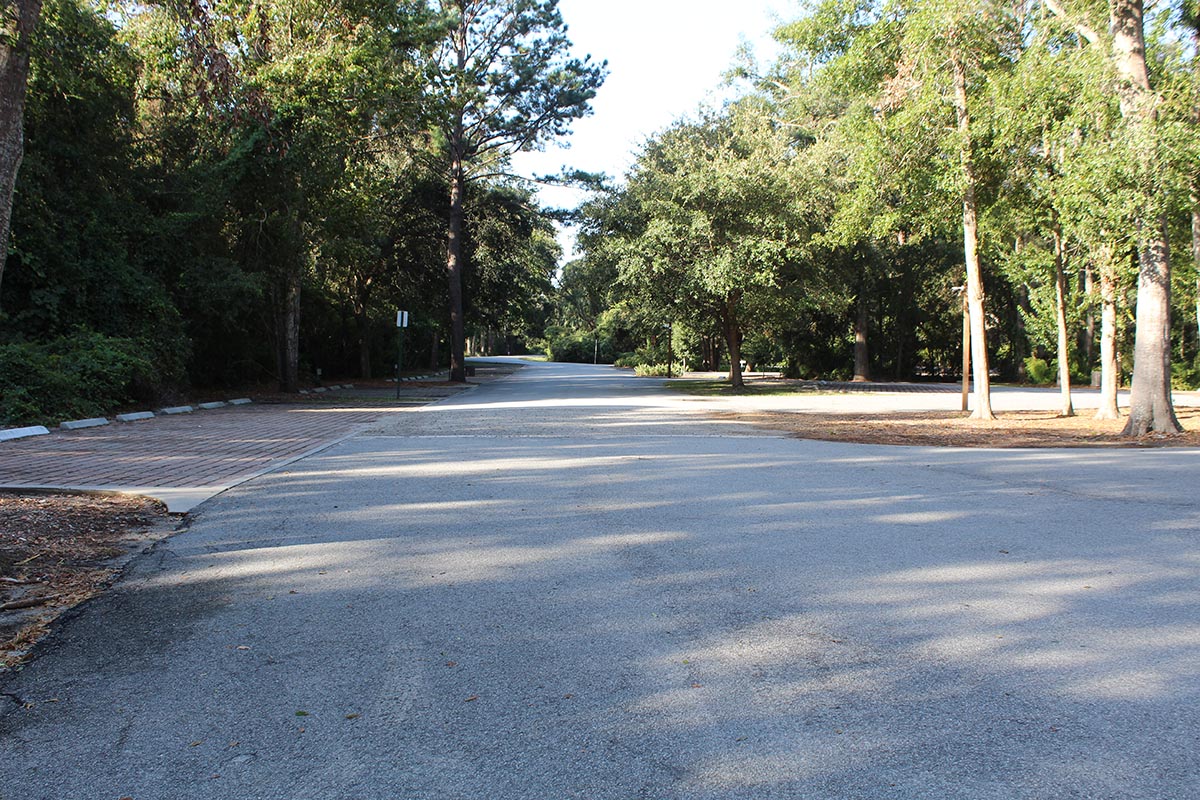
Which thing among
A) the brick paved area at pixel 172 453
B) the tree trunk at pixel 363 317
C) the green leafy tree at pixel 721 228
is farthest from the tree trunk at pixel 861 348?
the brick paved area at pixel 172 453

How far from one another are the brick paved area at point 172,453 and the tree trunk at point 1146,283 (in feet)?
41.7

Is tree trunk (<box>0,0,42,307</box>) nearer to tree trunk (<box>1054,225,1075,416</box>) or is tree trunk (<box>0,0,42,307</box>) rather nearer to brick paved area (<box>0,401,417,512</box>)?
brick paved area (<box>0,401,417,512</box>)

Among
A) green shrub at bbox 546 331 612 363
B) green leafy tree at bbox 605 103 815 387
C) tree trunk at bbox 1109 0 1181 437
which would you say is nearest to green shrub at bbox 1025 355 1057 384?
green leafy tree at bbox 605 103 815 387

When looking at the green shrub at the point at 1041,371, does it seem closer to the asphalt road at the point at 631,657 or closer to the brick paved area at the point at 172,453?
the brick paved area at the point at 172,453

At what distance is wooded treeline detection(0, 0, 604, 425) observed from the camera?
16.2m

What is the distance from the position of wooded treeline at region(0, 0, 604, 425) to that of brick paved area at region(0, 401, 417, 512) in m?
1.98

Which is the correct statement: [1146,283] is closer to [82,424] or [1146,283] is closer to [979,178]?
[979,178]

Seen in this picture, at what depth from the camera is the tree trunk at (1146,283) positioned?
13.4m

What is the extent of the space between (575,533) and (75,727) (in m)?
3.56

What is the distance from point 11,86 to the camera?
5.63m

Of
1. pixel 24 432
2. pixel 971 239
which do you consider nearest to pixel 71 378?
pixel 24 432

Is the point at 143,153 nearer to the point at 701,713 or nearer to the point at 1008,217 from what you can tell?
the point at 1008,217

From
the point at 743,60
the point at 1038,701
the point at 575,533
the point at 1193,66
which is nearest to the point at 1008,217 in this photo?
the point at 1193,66

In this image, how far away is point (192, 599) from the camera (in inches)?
180
